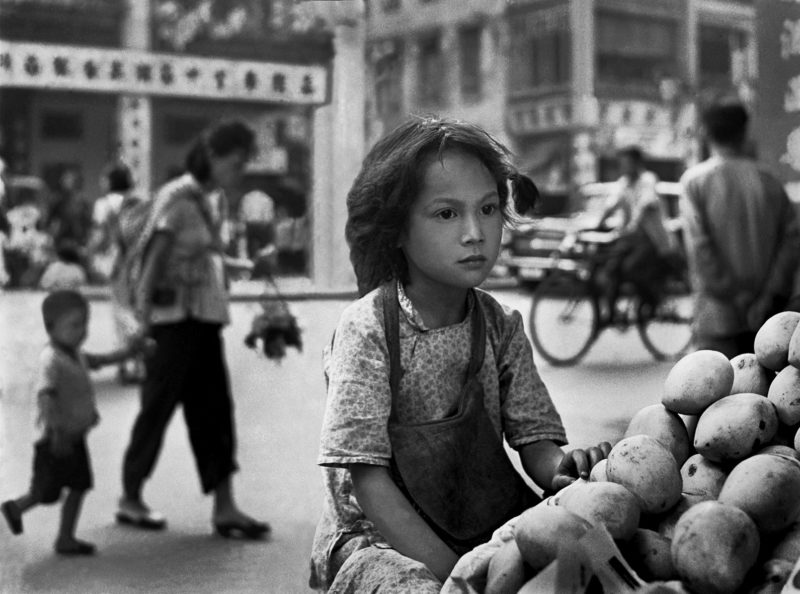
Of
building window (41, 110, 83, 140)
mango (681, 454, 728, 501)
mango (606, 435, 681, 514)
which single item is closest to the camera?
mango (606, 435, 681, 514)

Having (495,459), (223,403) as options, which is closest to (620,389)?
(223,403)

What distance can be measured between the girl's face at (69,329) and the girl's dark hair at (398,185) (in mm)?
2233

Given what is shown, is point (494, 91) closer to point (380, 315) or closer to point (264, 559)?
point (264, 559)

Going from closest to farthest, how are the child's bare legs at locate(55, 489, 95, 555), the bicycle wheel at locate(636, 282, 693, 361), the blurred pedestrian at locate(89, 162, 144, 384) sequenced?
the child's bare legs at locate(55, 489, 95, 555)
the blurred pedestrian at locate(89, 162, 144, 384)
the bicycle wheel at locate(636, 282, 693, 361)

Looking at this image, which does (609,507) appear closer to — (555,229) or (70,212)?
(70,212)

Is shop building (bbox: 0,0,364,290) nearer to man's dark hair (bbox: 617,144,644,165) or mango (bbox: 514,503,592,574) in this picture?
mango (bbox: 514,503,592,574)

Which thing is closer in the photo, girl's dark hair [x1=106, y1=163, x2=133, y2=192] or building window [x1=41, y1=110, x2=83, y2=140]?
girl's dark hair [x1=106, y1=163, x2=133, y2=192]

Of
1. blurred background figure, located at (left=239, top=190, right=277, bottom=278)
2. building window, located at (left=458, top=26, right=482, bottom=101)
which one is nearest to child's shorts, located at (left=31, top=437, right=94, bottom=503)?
blurred background figure, located at (left=239, top=190, right=277, bottom=278)

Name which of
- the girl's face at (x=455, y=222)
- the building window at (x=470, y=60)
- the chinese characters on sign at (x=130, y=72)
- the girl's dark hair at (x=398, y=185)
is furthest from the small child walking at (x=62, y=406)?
the girl's face at (x=455, y=222)

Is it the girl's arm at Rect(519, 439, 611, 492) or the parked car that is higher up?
the parked car

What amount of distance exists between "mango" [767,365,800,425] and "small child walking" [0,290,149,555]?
2535 millimetres

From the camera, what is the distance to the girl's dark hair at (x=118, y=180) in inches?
256

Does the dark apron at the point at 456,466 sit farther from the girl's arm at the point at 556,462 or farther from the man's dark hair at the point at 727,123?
the man's dark hair at the point at 727,123

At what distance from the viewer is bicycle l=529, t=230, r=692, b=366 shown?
7.63m
